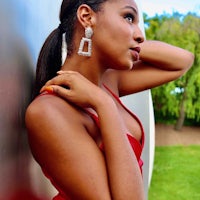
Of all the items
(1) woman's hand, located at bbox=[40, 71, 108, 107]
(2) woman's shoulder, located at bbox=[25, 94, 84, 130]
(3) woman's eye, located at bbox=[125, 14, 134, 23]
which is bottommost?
(2) woman's shoulder, located at bbox=[25, 94, 84, 130]

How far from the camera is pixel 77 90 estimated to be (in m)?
0.64

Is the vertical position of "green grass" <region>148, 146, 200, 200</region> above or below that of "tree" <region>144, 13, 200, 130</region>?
below

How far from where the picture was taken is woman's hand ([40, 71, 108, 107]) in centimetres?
64

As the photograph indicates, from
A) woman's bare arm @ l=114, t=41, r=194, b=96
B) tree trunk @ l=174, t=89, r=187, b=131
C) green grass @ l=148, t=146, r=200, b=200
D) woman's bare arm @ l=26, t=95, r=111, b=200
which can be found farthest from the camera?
tree trunk @ l=174, t=89, r=187, b=131

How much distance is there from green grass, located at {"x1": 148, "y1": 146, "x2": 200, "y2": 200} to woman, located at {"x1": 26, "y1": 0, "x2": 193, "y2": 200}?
3.42 metres

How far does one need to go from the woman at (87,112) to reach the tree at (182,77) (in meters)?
3.55

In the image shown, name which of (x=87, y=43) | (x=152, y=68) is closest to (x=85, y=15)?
(x=87, y=43)

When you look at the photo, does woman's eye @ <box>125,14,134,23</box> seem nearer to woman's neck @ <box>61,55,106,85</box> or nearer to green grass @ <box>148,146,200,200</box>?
woman's neck @ <box>61,55,106,85</box>

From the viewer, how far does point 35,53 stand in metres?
0.79

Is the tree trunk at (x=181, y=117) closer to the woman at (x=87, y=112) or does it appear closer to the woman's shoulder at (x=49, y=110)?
the woman at (x=87, y=112)

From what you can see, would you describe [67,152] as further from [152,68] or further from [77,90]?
[152,68]

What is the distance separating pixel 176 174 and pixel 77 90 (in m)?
3.90

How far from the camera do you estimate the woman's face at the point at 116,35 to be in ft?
2.20

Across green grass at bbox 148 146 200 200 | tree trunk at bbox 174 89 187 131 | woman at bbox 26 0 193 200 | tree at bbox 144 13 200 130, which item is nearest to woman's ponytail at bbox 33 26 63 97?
woman at bbox 26 0 193 200
